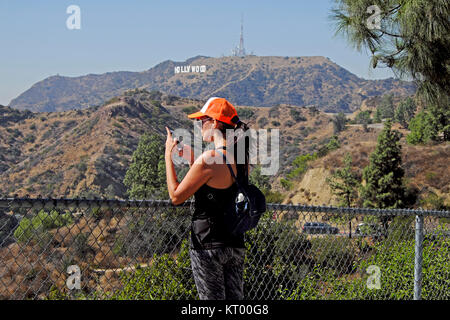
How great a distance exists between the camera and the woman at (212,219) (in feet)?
7.58

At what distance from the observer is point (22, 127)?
3556 inches

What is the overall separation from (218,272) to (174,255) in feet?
2.18

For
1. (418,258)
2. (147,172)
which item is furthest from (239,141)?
(147,172)

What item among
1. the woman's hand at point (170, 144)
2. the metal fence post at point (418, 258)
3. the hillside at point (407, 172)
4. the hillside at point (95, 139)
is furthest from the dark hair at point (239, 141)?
the hillside at point (95, 139)

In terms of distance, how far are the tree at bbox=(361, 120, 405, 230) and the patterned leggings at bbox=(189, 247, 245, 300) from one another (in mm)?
30454

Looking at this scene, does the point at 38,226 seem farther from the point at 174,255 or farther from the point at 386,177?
the point at 386,177

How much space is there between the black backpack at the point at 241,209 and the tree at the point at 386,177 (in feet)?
100

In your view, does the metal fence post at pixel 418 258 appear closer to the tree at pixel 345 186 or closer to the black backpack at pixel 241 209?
the black backpack at pixel 241 209

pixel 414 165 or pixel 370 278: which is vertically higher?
pixel 370 278

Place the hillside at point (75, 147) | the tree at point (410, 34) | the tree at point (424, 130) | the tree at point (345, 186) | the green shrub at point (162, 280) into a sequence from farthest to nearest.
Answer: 1. the hillside at point (75, 147)
2. the tree at point (424, 130)
3. the tree at point (345, 186)
4. the tree at point (410, 34)
5. the green shrub at point (162, 280)
